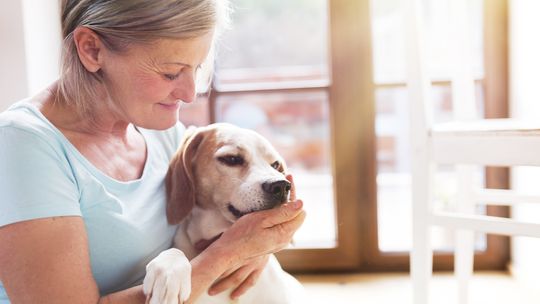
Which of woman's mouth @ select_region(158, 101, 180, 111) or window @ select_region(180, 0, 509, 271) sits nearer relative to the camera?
woman's mouth @ select_region(158, 101, 180, 111)

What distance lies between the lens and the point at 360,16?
2006 millimetres

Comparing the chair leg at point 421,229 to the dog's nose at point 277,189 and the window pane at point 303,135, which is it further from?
the window pane at point 303,135

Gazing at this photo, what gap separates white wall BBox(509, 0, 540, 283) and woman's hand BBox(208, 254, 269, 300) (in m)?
1.14

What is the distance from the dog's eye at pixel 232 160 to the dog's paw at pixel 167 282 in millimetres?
260

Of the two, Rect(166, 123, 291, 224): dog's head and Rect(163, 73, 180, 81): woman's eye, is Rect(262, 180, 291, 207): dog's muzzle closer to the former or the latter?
Rect(166, 123, 291, 224): dog's head

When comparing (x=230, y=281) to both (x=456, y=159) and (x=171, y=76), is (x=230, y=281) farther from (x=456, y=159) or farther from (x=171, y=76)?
(x=456, y=159)

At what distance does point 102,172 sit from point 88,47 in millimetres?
214

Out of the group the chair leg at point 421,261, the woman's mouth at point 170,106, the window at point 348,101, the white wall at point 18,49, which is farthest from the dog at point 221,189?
the window at point 348,101

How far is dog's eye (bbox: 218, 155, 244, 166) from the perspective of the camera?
3.54 ft

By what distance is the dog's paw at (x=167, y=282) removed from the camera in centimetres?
83

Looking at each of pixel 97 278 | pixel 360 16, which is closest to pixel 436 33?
pixel 360 16

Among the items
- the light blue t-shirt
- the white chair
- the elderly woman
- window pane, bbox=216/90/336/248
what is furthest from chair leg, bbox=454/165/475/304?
the light blue t-shirt

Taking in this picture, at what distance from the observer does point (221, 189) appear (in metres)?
1.07

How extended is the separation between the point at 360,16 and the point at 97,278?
1.43 metres
